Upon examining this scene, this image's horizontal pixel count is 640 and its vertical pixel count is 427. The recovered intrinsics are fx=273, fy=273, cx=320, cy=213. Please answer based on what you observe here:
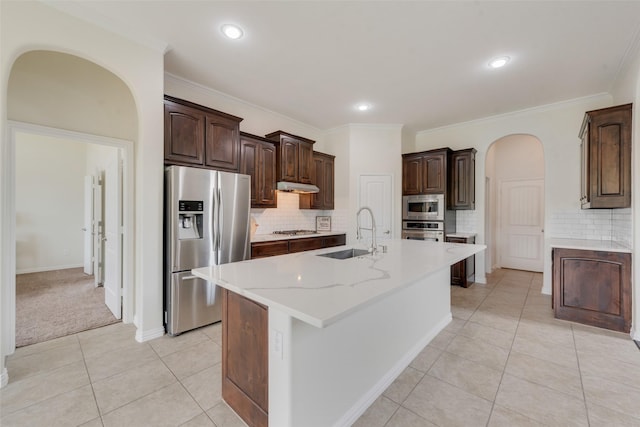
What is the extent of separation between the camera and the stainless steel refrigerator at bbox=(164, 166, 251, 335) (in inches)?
108

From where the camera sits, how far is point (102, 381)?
204cm

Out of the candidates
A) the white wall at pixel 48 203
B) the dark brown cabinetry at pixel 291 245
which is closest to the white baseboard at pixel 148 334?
the dark brown cabinetry at pixel 291 245

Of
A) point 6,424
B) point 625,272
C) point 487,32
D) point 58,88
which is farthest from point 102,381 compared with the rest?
point 625,272

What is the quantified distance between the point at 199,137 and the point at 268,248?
1608mm

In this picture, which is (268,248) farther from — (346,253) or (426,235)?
(426,235)

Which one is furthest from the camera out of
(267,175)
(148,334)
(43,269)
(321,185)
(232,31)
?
(43,269)

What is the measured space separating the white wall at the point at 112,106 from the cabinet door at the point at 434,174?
4160mm

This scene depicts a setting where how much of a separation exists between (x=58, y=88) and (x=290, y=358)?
3.28 meters

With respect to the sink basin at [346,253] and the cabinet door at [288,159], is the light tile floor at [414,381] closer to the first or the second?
the sink basin at [346,253]

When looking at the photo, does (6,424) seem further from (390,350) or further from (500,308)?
(500,308)

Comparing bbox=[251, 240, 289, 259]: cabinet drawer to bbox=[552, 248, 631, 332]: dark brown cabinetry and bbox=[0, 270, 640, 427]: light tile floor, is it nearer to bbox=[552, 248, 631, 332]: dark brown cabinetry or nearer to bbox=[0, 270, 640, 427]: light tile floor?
bbox=[0, 270, 640, 427]: light tile floor

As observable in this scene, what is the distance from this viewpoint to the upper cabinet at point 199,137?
2.87 meters

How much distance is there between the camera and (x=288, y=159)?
4305 mm

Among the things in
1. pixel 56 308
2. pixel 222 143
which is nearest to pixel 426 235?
pixel 222 143
